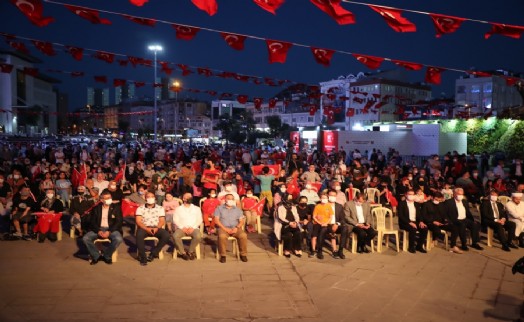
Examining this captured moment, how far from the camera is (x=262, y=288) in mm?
6586

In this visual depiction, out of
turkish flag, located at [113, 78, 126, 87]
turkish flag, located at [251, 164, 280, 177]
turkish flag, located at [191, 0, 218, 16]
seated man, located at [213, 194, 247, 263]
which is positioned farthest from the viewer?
turkish flag, located at [113, 78, 126, 87]

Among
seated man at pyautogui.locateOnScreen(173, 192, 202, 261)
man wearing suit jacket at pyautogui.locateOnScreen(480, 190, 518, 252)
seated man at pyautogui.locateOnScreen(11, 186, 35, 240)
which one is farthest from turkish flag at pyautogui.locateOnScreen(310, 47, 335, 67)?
seated man at pyautogui.locateOnScreen(11, 186, 35, 240)

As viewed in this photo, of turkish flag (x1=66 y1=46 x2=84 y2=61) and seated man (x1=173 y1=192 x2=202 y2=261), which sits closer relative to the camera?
seated man (x1=173 y1=192 x2=202 y2=261)

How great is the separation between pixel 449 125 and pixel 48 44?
2572cm

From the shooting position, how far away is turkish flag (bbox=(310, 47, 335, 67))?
902 cm

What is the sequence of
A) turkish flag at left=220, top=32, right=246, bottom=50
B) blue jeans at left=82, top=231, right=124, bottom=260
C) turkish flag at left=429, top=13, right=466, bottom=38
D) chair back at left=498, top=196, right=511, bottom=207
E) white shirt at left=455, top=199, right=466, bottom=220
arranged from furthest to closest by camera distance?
chair back at left=498, top=196, right=511, bottom=207 → white shirt at left=455, top=199, right=466, bottom=220 → turkish flag at left=220, top=32, right=246, bottom=50 → blue jeans at left=82, top=231, right=124, bottom=260 → turkish flag at left=429, top=13, right=466, bottom=38

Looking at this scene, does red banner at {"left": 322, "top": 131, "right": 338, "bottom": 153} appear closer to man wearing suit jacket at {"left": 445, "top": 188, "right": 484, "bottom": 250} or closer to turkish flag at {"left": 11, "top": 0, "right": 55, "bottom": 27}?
man wearing suit jacket at {"left": 445, "top": 188, "right": 484, "bottom": 250}

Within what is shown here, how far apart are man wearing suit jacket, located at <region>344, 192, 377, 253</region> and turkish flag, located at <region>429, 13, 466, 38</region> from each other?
3657 mm

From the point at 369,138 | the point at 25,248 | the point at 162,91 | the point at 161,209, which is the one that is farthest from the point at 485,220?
the point at 162,91

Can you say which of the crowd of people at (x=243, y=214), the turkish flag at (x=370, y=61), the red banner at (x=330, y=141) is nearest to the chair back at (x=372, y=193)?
the crowd of people at (x=243, y=214)

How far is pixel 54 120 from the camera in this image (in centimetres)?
7525

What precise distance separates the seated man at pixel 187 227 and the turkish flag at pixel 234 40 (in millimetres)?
3116

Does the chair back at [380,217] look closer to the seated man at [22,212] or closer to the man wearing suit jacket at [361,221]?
the man wearing suit jacket at [361,221]

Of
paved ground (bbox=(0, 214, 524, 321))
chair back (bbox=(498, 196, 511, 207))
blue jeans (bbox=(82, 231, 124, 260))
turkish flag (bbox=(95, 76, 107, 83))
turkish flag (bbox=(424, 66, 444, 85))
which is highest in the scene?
turkish flag (bbox=(95, 76, 107, 83))
